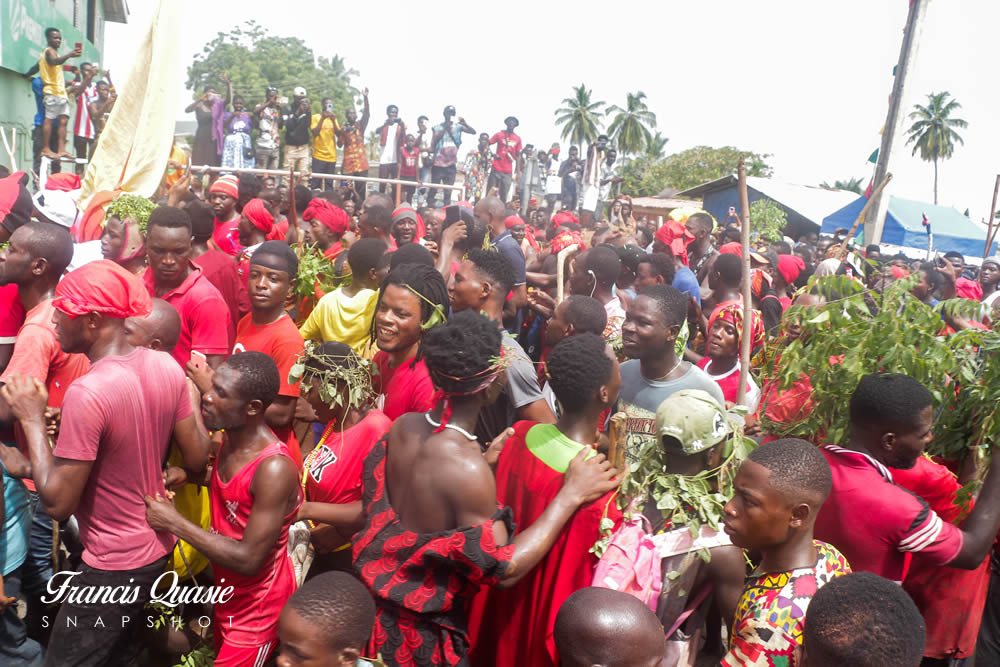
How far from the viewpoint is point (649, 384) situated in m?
4.50

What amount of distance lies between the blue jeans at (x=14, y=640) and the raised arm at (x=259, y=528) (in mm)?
1427

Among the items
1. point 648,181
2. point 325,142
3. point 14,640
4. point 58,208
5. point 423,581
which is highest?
point 648,181

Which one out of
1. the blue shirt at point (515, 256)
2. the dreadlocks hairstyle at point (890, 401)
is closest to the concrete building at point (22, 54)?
the blue shirt at point (515, 256)

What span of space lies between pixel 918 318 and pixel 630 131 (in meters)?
75.7

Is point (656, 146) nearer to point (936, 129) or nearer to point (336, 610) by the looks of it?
point (936, 129)

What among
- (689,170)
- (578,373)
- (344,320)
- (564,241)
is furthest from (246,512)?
(689,170)

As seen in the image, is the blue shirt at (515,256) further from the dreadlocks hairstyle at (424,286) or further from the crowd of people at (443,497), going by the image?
the dreadlocks hairstyle at (424,286)

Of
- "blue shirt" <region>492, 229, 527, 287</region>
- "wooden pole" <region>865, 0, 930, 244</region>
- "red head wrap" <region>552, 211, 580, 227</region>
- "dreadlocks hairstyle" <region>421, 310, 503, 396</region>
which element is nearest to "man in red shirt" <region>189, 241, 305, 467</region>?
"dreadlocks hairstyle" <region>421, 310, 503, 396</region>

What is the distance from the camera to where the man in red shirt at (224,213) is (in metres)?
7.78

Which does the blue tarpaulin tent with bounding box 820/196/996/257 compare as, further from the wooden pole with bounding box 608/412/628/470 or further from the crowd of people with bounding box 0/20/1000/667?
the wooden pole with bounding box 608/412/628/470

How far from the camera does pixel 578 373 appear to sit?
3.19 metres

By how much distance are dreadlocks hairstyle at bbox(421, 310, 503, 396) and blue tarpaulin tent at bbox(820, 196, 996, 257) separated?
3512 centimetres

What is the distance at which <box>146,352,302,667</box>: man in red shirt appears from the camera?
10.5ft

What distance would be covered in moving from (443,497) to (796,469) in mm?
1255
